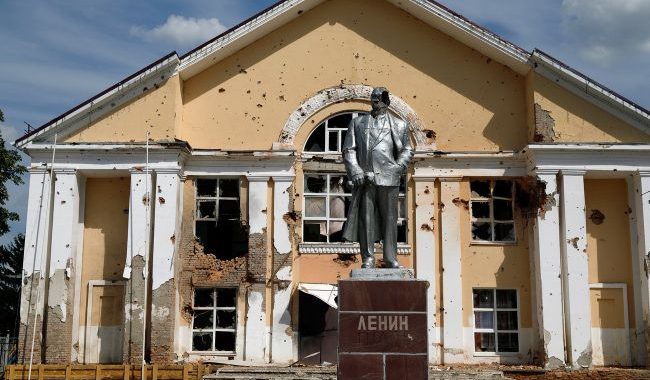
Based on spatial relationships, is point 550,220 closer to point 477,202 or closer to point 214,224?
point 477,202

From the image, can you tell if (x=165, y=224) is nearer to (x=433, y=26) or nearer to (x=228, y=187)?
(x=228, y=187)

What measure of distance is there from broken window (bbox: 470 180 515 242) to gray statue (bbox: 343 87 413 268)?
7.25 metres

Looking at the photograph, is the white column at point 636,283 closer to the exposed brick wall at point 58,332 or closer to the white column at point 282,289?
the white column at point 282,289

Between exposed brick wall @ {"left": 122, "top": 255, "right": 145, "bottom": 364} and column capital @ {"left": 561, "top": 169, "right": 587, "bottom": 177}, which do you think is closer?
exposed brick wall @ {"left": 122, "top": 255, "right": 145, "bottom": 364}

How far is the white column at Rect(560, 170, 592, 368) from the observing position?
52.8ft

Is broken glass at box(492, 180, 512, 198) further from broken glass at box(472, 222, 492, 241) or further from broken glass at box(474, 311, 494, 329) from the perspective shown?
broken glass at box(474, 311, 494, 329)

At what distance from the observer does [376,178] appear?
10.6 metres

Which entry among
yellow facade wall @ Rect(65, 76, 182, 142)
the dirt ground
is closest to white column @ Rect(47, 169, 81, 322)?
yellow facade wall @ Rect(65, 76, 182, 142)

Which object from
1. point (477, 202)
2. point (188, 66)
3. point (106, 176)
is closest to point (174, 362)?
point (106, 176)

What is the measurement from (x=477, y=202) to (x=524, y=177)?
126 centimetres

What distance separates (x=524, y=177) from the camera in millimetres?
17422

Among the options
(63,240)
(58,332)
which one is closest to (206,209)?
(63,240)

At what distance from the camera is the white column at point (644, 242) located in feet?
54.3

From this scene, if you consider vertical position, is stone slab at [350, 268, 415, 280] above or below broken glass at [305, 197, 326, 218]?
below
